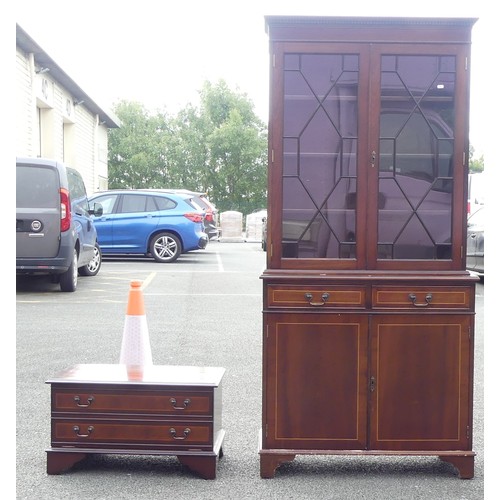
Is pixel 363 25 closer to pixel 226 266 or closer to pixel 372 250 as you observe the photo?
pixel 372 250

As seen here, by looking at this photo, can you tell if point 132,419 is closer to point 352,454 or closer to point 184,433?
point 184,433

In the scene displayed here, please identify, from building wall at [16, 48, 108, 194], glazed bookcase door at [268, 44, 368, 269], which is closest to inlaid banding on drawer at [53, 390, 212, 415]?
glazed bookcase door at [268, 44, 368, 269]

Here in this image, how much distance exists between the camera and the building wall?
1995cm

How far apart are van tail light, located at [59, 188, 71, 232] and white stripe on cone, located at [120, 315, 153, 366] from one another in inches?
264

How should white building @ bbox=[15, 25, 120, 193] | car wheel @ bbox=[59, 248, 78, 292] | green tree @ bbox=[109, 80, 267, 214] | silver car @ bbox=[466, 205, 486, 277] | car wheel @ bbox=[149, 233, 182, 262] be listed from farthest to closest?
green tree @ bbox=[109, 80, 267, 214] → white building @ bbox=[15, 25, 120, 193] → car wheel @ bbox=[149, 233, 182, 262] → silver car @ bbox=[466, 205, 486, 277] → car wheel @ bbox=[59, 248, 78, 292]

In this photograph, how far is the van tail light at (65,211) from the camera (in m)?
11.6

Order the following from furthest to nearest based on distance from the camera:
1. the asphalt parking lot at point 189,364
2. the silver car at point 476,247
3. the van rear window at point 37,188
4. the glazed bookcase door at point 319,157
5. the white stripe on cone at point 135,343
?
1. the silver car at point 476,247
2. the van rear window at point 37,188
3. the white stripe on cone at point 135,343
4. the glazed bookcase door at point 319,157
5. the asphalt parking lot at point 189,364

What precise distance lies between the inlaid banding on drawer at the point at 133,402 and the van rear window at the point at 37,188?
24.2ft

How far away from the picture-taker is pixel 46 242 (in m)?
11.7

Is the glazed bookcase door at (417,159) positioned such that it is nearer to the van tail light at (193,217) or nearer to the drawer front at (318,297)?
the drawer front at (318,297)

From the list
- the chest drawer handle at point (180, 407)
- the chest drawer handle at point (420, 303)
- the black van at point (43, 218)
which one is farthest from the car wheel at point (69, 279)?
the chest drawer handle at point (420, 303)

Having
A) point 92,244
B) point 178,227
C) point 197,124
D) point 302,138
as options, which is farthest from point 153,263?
point 197,124

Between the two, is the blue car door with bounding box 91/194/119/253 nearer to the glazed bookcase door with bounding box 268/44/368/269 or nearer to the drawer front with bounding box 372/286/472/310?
the glazed bookcase door with bounding box 268/44/368/269

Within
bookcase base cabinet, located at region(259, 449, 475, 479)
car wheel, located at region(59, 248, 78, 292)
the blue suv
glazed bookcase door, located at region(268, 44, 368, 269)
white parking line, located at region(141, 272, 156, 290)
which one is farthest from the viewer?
the blue suv
